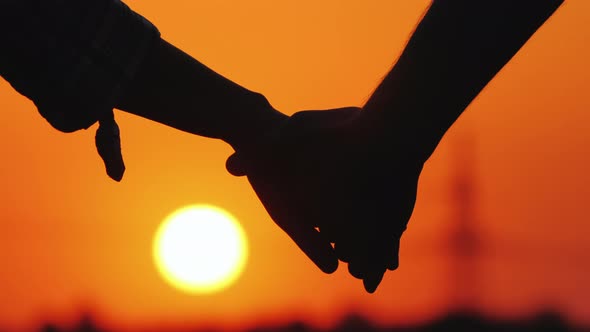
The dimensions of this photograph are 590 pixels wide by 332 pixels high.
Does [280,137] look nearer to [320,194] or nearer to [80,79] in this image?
[320,194]

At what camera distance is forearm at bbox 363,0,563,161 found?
3334 mm

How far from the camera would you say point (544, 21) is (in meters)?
3.28

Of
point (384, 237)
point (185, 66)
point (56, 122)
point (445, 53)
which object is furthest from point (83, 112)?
point (384, 237)

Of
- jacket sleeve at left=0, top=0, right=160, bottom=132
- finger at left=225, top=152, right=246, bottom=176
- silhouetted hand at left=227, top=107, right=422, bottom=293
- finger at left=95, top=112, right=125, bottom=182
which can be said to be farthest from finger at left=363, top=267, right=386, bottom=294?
jacket sleeve at left=0, top=0, right=160, bottom=132

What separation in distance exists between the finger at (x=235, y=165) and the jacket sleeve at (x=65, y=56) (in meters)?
0.64

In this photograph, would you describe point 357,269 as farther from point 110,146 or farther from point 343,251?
point 110,146

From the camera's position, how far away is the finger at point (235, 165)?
13.1 feet

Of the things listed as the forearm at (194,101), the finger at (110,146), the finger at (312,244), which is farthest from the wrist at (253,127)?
the finger at (110,146)

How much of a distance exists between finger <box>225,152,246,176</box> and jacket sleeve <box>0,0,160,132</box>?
2.10 feet

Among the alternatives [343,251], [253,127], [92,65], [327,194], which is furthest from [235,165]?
[92,65]

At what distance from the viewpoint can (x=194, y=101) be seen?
381 centimetres

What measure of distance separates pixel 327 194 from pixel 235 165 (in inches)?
10.5

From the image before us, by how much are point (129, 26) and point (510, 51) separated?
2.74 ft

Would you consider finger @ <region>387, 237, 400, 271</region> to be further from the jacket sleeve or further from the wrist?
the jacket sleeve
